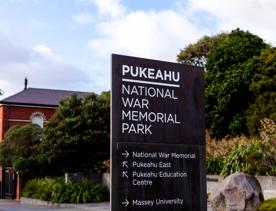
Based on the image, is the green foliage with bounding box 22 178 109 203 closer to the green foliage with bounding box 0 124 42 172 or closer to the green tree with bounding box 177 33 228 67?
the green foliage with bounding box 0 124 42 172

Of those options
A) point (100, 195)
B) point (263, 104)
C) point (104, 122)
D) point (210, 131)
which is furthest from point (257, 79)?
point (100, 195)

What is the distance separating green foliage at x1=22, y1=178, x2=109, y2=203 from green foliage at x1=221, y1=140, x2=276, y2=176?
6.74m

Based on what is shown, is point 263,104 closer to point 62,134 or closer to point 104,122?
point 104,122

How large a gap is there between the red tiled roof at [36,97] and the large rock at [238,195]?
99.6ft

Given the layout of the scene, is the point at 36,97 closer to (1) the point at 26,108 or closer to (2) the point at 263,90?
(1) the point at 26,108

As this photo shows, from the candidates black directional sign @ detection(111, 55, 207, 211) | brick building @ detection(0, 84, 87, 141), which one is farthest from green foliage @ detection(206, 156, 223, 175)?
brick building @ detection(0, 84, 87, 141)

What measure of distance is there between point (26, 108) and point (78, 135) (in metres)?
19.3

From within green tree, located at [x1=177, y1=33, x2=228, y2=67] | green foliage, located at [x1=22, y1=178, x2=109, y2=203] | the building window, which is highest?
green tree, located at [x1=177, y1=33, x2=228, y2=67]

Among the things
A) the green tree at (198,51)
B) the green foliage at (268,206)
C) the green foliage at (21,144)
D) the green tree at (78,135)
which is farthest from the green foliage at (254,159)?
the green tree at (198,51)

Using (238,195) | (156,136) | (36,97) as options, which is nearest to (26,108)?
(36,97)

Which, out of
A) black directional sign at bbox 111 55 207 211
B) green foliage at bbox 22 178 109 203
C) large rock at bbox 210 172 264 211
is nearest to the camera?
black directional sign at bbox 111 55 207 211

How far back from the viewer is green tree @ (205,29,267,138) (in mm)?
30859

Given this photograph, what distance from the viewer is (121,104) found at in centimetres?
726

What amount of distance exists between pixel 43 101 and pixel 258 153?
1147 inches
